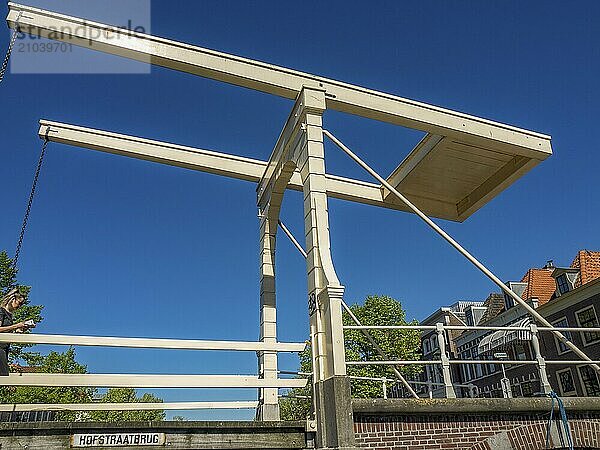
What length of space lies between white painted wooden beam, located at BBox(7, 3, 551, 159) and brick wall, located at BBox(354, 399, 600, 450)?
4.73 m

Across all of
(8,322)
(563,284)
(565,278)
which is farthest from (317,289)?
(563,284)

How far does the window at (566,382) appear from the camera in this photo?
28.0 m

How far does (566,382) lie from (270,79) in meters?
26.9

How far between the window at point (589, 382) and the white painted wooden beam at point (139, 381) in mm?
25031

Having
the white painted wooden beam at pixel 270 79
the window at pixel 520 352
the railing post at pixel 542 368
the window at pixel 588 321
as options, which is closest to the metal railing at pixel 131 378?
the railing post at pixel 542 368

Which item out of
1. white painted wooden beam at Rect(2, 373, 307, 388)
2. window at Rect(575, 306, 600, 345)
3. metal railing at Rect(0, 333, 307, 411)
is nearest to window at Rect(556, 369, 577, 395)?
window at Rect(575, 306, 600, 345)

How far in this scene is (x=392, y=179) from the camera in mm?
11984

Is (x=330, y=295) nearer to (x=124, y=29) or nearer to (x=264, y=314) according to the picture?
(x=264, y=314)

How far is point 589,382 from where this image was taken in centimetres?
2692

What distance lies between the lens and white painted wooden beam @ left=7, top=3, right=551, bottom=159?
7.70m

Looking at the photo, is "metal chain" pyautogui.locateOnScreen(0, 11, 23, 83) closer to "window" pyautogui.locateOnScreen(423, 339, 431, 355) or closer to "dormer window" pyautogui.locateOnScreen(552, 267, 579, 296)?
"dormer window" pyautogui.locateOnScreen(552, 267, 579, 296)

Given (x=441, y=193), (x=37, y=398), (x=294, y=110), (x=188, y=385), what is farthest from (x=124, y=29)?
(x=37, y=398)

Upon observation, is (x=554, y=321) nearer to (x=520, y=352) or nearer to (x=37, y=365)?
(x=520, y=352)

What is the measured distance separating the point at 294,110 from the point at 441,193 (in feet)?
16.1
